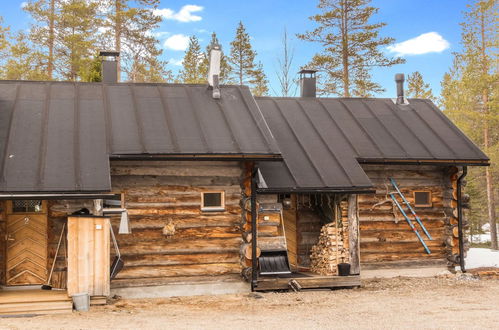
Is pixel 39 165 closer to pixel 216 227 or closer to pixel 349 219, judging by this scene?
pixel 216 227

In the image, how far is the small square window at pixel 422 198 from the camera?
16250mm

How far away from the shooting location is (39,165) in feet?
39.7

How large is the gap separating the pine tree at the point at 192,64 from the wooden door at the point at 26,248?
26306 mm

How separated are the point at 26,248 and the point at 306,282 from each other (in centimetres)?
665

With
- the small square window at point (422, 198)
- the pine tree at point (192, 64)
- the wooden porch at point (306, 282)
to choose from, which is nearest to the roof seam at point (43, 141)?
the wooden porch at point (306, 282)

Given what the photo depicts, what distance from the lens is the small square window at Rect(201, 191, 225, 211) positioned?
1366cm

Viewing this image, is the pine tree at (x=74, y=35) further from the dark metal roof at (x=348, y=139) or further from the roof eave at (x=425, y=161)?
the roof eave at (x=425, y=161)

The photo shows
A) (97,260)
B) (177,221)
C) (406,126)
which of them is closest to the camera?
(97,260)

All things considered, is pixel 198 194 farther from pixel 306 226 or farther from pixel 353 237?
pixel 353 237

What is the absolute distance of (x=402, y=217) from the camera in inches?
631

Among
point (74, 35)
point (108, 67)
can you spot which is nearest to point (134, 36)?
point (74, 35)

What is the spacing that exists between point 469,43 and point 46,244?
24.9m

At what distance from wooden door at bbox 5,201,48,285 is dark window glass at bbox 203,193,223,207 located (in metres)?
3.74

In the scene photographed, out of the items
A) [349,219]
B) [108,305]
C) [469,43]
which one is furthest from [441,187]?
[469,43]
